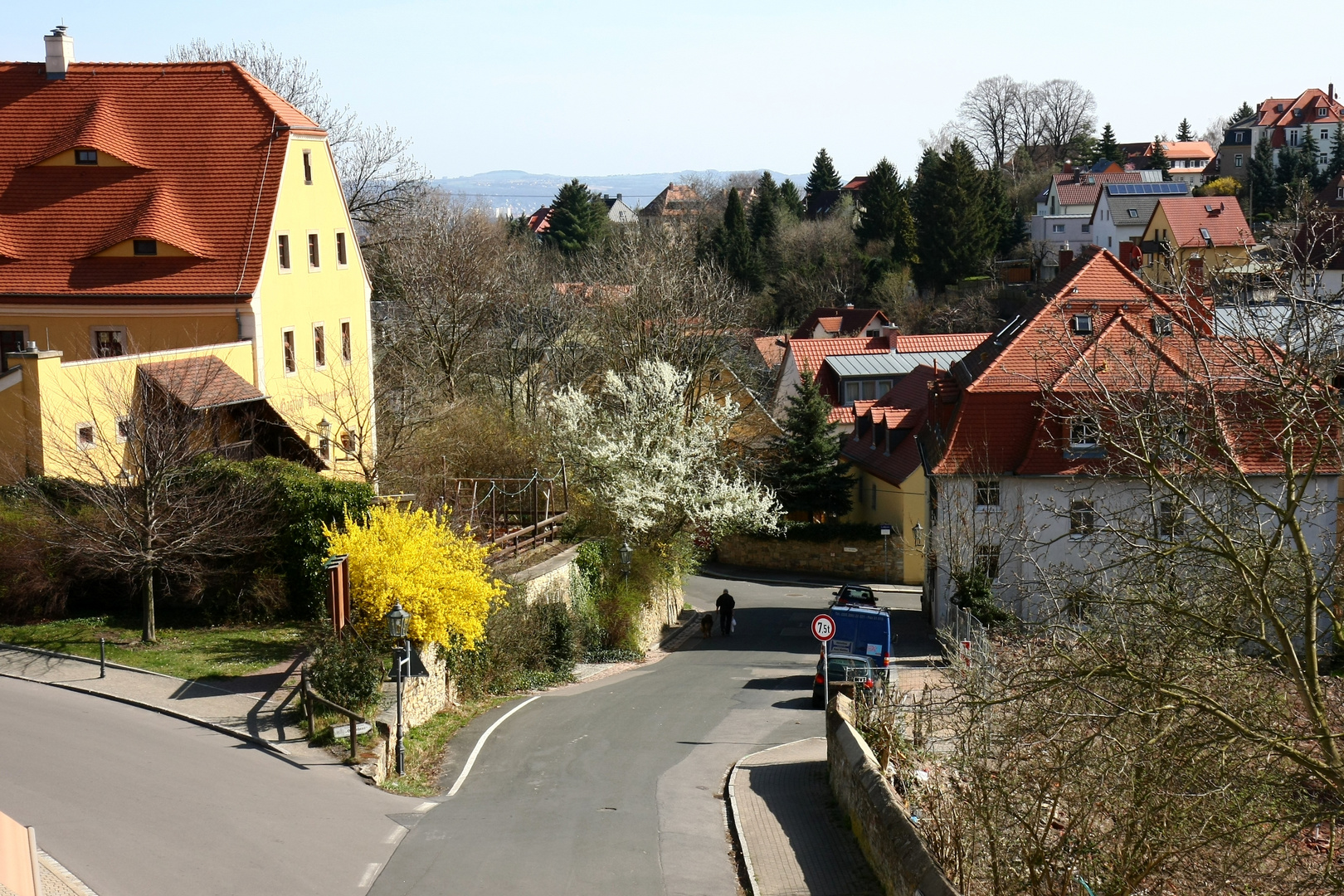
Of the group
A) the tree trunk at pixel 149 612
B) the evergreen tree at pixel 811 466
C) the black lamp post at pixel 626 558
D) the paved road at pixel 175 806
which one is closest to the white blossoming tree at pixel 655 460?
the black lamp post at pixel 626 558

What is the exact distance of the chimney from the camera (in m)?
31.7

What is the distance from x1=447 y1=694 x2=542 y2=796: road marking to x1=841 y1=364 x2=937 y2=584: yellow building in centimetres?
1868

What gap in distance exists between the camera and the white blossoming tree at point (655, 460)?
108 ft

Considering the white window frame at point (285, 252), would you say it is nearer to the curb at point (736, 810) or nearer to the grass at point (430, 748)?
the grass at point (430, 748)

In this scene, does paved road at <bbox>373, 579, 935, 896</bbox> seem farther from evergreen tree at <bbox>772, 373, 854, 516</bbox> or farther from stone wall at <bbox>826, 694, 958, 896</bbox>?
evergreen tree at <bbox>772, 373, 854, 516</bbox>

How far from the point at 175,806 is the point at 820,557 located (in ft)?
106

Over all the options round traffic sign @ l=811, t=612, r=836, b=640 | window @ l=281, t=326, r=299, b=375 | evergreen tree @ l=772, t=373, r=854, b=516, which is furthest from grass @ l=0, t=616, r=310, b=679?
evergreen tree @ l=772, t=373, r=854, b=516

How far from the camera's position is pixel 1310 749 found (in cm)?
1205

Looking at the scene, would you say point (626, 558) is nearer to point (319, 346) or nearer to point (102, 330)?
point (319, 346)

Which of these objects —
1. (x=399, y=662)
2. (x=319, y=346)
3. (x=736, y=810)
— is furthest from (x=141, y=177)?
(x=736, y=810)

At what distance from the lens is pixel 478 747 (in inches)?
786

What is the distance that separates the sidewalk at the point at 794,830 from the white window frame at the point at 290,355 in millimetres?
16063

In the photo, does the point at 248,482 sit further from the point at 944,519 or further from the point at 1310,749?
the point at 944,519

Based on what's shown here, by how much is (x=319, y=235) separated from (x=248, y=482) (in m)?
12.3
